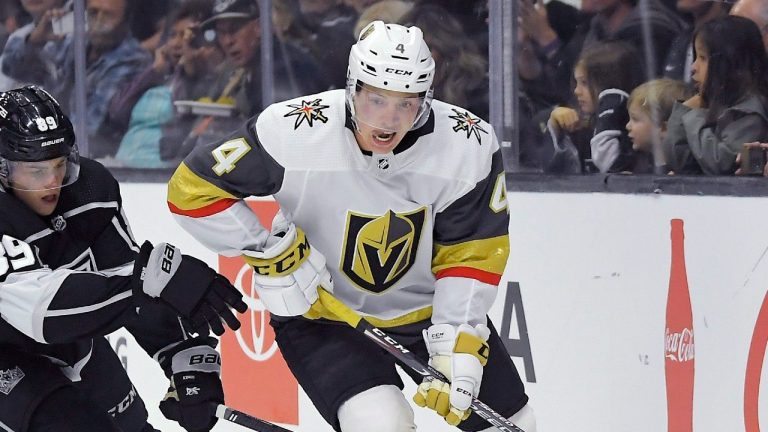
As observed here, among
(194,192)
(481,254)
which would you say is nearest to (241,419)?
(194,192)

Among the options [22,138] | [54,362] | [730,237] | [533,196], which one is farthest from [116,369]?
[730,237]

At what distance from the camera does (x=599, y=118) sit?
366cm

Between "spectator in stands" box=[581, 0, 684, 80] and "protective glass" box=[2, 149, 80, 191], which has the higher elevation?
"spectator in stands" box=[581, 0, 684, 80]

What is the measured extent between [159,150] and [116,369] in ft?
5.29

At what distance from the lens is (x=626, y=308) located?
3.55 m

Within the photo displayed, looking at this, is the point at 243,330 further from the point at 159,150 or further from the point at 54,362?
the point at 54,362

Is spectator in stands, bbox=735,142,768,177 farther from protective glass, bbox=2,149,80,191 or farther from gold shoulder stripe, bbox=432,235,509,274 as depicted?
protective glass, bbox=2,149,80,191

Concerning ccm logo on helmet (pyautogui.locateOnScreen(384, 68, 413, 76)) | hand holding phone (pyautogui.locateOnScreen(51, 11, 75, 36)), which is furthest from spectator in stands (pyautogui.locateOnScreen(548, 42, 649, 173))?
hand holding phone (pyautogui.locateOnScreen(51, 11, 75, 36))

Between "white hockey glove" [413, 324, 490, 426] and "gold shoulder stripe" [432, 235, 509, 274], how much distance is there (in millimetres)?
128

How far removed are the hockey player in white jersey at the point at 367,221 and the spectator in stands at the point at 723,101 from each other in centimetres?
66

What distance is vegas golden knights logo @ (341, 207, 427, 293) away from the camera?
2.99 meters

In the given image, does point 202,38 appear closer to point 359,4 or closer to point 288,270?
point 359,4

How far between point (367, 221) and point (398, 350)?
0.90 ft

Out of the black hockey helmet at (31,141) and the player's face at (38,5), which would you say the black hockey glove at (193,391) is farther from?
the player's face at (38,5)
